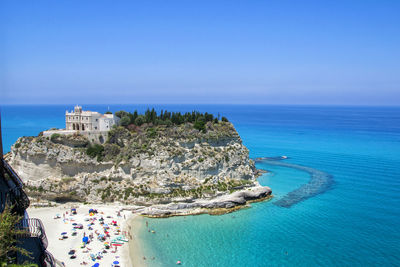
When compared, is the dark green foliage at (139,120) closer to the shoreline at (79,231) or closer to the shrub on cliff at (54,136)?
the shrub on cliff at (54,136)

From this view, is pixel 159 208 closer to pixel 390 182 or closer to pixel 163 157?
pixel 163 157

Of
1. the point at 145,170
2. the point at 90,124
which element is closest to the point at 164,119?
the point at 145,170

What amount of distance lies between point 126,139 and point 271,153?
38029 millimetres

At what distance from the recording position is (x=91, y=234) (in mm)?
28094

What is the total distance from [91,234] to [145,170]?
10550mm

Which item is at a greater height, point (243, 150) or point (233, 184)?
point (243, 150)

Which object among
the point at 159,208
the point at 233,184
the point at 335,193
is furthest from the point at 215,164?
the point at 335,193

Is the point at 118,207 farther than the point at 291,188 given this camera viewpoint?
No

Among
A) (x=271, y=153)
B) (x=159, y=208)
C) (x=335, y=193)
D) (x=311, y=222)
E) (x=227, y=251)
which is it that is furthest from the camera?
(x=271, y=153)

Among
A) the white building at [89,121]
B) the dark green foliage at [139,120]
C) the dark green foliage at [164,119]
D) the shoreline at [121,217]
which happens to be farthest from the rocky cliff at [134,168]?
the dark green foliage at [139,120]

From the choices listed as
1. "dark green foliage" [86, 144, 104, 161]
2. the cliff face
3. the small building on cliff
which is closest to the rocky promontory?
the cliff face

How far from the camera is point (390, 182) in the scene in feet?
147

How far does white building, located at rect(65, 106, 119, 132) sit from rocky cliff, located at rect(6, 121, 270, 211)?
3.03 m

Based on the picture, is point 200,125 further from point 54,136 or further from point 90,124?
point 54,136
